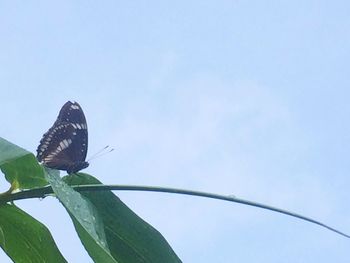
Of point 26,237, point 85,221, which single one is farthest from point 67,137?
point 85,221

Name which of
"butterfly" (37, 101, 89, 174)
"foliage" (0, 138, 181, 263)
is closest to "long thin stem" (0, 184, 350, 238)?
"foliage" (0, 138, 181, 263)

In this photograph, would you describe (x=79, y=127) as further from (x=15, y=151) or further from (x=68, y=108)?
(x=15, y=151)

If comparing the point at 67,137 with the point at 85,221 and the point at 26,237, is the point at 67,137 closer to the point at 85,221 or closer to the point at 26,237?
the point at 26,237

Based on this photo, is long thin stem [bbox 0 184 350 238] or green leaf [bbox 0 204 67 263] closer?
long thin stem [bbox 0 184 350 238]

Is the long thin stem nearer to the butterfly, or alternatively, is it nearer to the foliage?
the foliage

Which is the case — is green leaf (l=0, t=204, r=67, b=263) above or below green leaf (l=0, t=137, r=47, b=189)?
below

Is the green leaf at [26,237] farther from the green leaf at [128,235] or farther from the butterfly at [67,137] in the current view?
the butterfly at [67,137]

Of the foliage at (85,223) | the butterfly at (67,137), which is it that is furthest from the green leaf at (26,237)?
the butterfly at (67,137)

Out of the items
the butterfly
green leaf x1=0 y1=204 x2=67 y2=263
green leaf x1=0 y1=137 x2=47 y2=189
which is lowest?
green leaf x1=0 y1=204 x2=67 y2=263
